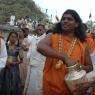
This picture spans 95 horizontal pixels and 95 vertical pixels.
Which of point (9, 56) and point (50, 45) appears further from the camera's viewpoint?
point (9, 56)

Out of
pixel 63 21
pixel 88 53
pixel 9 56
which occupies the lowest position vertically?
pixel 9 56

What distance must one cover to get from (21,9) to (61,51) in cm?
9031

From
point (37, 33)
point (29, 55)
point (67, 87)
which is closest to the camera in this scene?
point (67, 87)

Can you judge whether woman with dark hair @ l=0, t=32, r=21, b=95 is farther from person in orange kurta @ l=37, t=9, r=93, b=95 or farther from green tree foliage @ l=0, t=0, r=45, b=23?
green tree foliage @ l=0, t=0, r=45, b=23

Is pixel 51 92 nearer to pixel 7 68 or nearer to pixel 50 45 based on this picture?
pixel 50 45

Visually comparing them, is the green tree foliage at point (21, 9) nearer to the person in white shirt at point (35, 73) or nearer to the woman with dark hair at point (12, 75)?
the woman with dark hair at point (12, 75)

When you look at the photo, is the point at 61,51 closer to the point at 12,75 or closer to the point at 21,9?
the point at 12,75

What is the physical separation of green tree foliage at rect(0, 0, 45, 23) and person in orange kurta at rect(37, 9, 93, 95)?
239ft

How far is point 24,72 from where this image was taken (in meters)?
10.1

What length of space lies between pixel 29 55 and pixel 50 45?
423cm

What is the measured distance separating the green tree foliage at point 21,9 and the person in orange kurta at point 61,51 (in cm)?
7273

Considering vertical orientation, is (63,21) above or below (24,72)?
above

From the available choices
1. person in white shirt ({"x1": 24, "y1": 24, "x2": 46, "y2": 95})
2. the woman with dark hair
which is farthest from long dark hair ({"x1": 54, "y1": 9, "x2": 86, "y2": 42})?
the woman with dark hair

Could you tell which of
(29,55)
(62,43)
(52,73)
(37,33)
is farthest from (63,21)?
(37,33)
